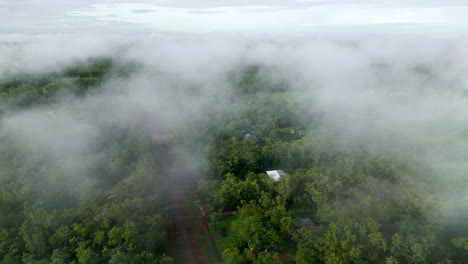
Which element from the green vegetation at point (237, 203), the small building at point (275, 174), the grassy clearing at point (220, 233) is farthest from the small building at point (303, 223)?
the small building at point (275, 174)

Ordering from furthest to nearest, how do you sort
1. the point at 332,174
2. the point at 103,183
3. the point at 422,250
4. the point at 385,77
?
1. the point at 385,77
2. the point at 103,183
3. the point at 332,174
4. the point at 422,250

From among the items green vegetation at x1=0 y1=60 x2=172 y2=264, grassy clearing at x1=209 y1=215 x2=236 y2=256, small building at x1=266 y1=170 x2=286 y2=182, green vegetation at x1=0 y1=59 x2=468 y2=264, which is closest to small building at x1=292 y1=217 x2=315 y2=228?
green vegetation at x1=0 y1=59 x2=468 y2=264

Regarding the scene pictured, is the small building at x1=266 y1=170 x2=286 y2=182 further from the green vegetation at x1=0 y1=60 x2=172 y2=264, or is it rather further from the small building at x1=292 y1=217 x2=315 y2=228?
the green vegetation at x1=0 y1=60 x2=172 y2=264

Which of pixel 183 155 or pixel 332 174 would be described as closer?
pixel 332 174

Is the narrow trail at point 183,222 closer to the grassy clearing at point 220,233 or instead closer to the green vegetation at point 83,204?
the grassy clearing at point 220,233

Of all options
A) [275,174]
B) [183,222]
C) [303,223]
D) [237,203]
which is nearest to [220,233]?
[237,203]

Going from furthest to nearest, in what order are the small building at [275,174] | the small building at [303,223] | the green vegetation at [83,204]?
the small building at [275,174] < the small building at [303,223] < the green vegetation at [83,204]

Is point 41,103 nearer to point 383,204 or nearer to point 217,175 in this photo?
point 217,175

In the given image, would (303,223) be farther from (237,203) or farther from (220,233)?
(220,233)

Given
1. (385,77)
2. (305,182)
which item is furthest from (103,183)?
(385,77)
